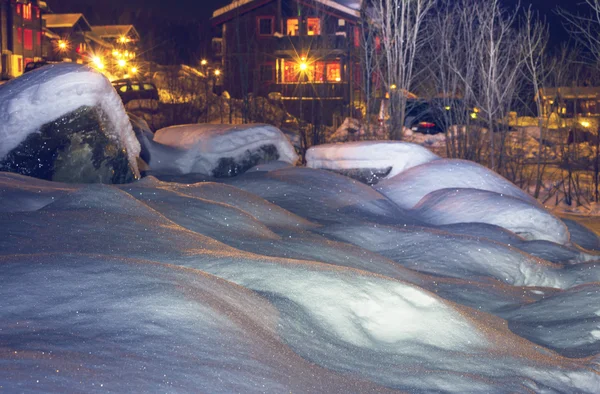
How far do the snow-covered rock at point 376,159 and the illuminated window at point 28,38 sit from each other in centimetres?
3615

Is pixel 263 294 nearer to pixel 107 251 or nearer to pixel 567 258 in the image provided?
pixel 107 251

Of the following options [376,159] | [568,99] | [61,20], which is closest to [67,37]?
[61,20]

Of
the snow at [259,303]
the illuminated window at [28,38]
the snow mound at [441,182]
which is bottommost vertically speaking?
the snow at [259,303]

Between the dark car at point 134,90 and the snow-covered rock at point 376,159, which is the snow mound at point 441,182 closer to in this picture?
the snow-covered rock at point 376,159

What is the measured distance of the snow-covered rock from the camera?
28.0 ft

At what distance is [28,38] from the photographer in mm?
39938

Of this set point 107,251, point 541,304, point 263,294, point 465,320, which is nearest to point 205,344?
point 263,294

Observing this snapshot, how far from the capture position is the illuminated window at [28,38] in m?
39.5

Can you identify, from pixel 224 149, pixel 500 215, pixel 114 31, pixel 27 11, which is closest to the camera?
pixel 500 215

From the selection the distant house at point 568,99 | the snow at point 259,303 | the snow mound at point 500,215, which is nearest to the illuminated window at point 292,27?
the distant house at point 568,99

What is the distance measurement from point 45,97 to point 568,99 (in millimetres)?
17798

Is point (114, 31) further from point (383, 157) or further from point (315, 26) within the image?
point (383, 157)

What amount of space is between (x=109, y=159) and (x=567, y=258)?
4504 mm

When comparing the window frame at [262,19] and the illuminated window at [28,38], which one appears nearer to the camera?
the window frame at [262,19]
